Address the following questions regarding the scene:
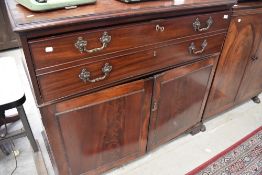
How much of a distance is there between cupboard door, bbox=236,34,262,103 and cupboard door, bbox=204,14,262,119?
0.05 metres

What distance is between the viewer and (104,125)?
3.08 feet

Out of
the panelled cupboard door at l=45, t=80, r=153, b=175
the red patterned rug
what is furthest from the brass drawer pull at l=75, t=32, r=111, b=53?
→ the red patterned rug

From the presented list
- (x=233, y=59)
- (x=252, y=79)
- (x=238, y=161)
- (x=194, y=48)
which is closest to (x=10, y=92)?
(x=194, y=48)

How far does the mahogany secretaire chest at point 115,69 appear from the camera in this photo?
662 millimetres

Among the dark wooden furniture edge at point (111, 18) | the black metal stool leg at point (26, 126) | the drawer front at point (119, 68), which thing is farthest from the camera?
the black metal stool leg at point (26, 126)

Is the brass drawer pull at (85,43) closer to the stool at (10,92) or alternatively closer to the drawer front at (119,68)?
the drawer front at (119,68)

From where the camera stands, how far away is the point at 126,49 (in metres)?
0.80

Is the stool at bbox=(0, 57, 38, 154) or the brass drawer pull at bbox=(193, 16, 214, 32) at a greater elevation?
the brass drawer pull at bbox=(193, 16, 214, 32)

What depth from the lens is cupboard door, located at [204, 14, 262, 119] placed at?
115 cm

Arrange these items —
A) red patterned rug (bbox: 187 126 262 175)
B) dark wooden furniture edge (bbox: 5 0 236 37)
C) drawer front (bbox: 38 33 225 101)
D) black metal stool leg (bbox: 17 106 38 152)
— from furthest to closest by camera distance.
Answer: red patterned rug (bbox: 187 126 262 175) → black metal stool leg (bbox: 17 106 38 152) → drawer front (bbox: 38 33 225 101) → dark wooden furniture edge (bbox: 5 0 236 37)

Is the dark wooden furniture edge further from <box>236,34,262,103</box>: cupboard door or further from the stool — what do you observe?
<box>236,34,262,103</box>: cupboard door

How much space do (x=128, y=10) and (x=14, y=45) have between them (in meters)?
2.30

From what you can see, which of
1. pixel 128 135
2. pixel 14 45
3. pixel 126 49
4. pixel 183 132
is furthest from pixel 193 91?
pixel 14 45

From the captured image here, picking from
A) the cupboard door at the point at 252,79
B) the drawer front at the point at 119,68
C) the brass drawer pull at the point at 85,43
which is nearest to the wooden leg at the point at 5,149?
the drawer front at the point at 119,68
